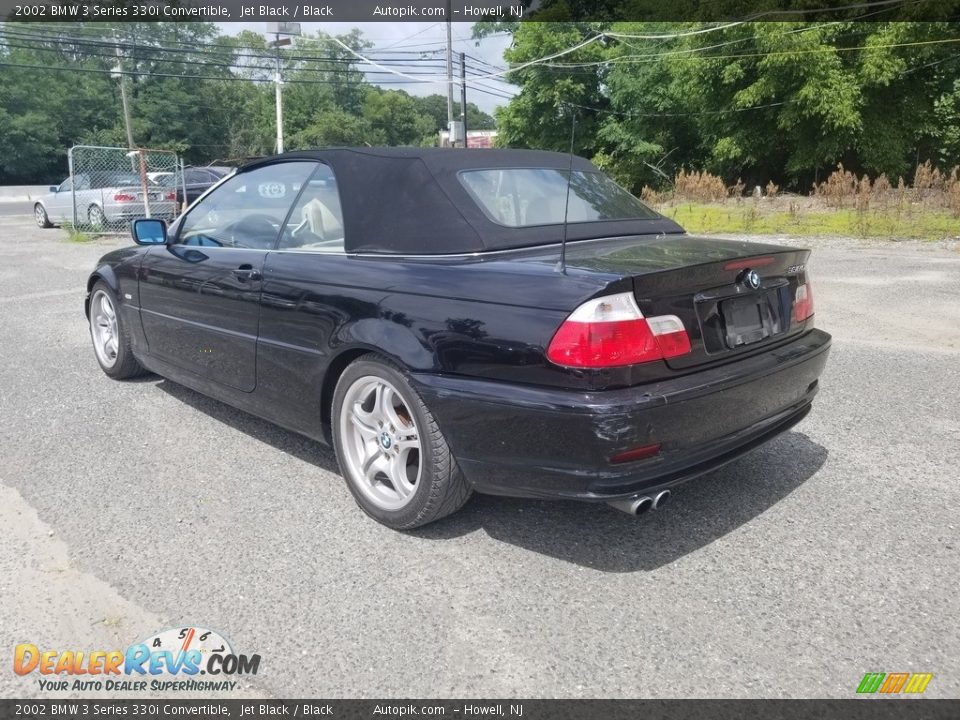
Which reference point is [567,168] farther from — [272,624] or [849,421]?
[272,624]

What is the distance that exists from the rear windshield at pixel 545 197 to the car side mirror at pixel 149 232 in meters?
2.25

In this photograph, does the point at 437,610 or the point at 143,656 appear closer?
the point at 143,656

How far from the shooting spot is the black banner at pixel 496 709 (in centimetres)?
209

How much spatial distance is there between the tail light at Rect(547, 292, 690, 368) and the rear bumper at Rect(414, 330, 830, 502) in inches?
4.3

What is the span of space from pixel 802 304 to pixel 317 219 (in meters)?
2.30

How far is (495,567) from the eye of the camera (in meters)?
2.90

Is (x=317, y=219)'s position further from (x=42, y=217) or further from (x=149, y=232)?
(x=42, y=217)

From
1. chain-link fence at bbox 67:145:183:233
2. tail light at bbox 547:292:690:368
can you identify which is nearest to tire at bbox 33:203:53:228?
chain-link fence at bbox 67:145:183:233

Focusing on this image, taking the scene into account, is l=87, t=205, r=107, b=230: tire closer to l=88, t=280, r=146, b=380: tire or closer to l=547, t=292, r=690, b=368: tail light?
l=88, t=280, r=146, b=380: tire

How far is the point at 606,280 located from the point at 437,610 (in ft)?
4.19

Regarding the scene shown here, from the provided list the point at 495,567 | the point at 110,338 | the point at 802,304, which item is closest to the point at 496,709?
the point at 495,567

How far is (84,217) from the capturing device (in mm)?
18297

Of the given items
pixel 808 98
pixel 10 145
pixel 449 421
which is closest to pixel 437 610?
pixel 449 421

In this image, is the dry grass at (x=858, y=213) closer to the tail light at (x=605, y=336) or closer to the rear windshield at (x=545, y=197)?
the rear windshield at (x=545, y=197)
